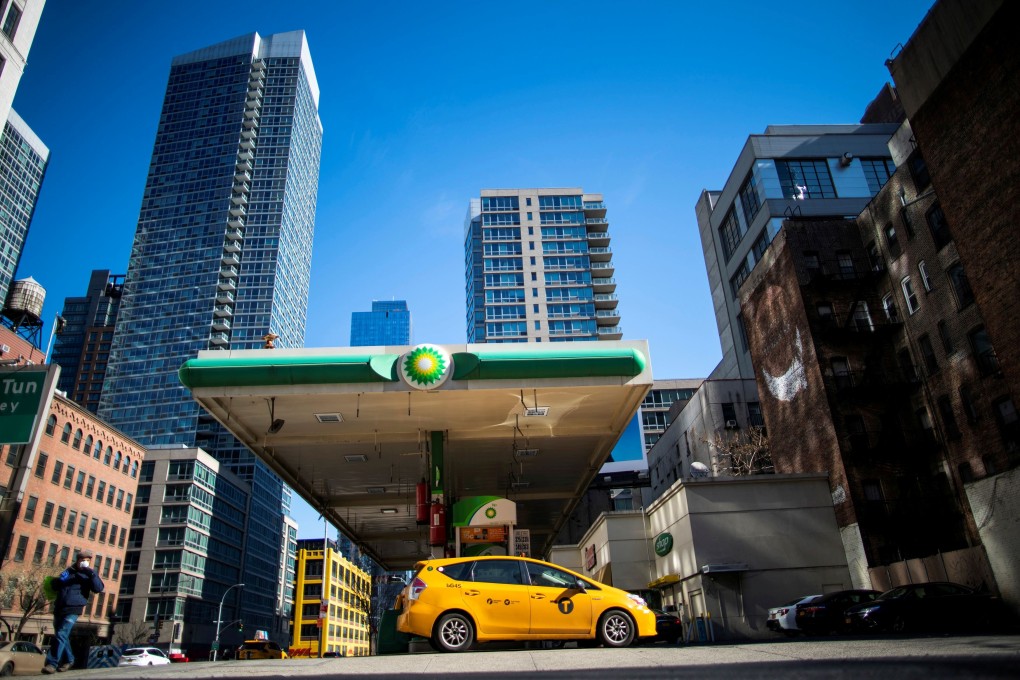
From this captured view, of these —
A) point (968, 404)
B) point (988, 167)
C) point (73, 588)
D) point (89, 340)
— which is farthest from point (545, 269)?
point (89, 340)

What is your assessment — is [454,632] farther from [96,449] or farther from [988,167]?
[96,449]

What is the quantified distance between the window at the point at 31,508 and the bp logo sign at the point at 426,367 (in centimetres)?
5125

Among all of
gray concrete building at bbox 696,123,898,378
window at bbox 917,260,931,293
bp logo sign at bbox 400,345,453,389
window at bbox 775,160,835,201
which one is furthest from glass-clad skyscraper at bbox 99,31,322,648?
window at bbox 917,260,931,293

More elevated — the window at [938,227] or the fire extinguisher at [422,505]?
the window at [938,227]

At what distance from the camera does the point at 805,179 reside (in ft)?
169

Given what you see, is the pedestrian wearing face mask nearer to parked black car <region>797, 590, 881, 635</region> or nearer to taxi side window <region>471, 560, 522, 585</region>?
taxi side window <region>471, 560, 522, 585</region>

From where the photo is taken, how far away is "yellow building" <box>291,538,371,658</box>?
95.5 m

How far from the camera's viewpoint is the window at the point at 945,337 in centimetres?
2783

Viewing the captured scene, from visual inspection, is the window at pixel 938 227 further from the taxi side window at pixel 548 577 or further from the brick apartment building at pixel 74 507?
the brick apartment building at pixel 74 507

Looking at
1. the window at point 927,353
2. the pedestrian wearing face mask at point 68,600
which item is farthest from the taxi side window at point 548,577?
the window at point 927,353

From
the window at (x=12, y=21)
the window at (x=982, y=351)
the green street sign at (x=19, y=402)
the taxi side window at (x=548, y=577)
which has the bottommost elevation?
the taxi side window at (x=548, y=577)

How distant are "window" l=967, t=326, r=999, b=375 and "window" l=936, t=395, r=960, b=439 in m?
2.50

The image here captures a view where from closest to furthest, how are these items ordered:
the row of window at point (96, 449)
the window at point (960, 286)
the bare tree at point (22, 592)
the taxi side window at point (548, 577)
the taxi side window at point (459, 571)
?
1. the taxi side window at point (459, 571)
2. the taxi side window at point (548, 577)
3. the window at point (960, 286)
4. the bare tree at point (22, 592)
5. the row of window at point (96, 449)

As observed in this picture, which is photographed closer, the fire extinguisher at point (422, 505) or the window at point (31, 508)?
the fire extinguisher at point (422, 505)
